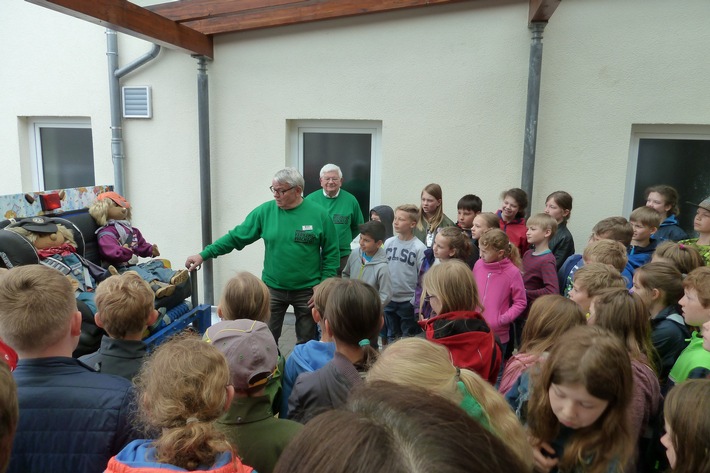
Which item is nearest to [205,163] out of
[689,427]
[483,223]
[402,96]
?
[402,96]

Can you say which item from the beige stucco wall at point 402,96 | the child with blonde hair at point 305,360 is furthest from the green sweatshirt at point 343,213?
the child with blonde hair at point 305,360

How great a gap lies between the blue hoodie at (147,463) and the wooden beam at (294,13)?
169 inches

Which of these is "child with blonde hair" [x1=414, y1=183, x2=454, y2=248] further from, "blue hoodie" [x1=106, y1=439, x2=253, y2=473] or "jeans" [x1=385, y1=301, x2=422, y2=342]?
"blue hoodie" [x1=106, y1=439, x2=253, y2=473]

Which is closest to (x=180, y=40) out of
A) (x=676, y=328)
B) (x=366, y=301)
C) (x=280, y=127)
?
(x=280, y=127)

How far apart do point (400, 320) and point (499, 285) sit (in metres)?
1.05

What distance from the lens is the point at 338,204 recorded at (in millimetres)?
4500

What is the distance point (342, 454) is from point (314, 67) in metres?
4.83

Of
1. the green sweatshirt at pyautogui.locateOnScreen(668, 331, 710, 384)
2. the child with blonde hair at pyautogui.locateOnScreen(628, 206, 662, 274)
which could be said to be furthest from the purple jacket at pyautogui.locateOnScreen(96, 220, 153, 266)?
the child with blonde hair at pyautogui.locateOnScreen(628, 206, 662, 274)

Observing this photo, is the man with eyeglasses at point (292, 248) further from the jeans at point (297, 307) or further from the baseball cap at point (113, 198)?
the baseball cap at point (113, 198)

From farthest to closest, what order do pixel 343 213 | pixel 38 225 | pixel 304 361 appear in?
pixel 343 213, pixel 38 225, pixel 304 361

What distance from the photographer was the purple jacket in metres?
3.72

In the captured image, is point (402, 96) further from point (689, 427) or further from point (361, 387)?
point (361, 387)

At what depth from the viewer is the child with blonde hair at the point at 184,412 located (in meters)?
1.05

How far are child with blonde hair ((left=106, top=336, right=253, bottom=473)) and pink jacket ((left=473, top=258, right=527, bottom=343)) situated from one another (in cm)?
213
